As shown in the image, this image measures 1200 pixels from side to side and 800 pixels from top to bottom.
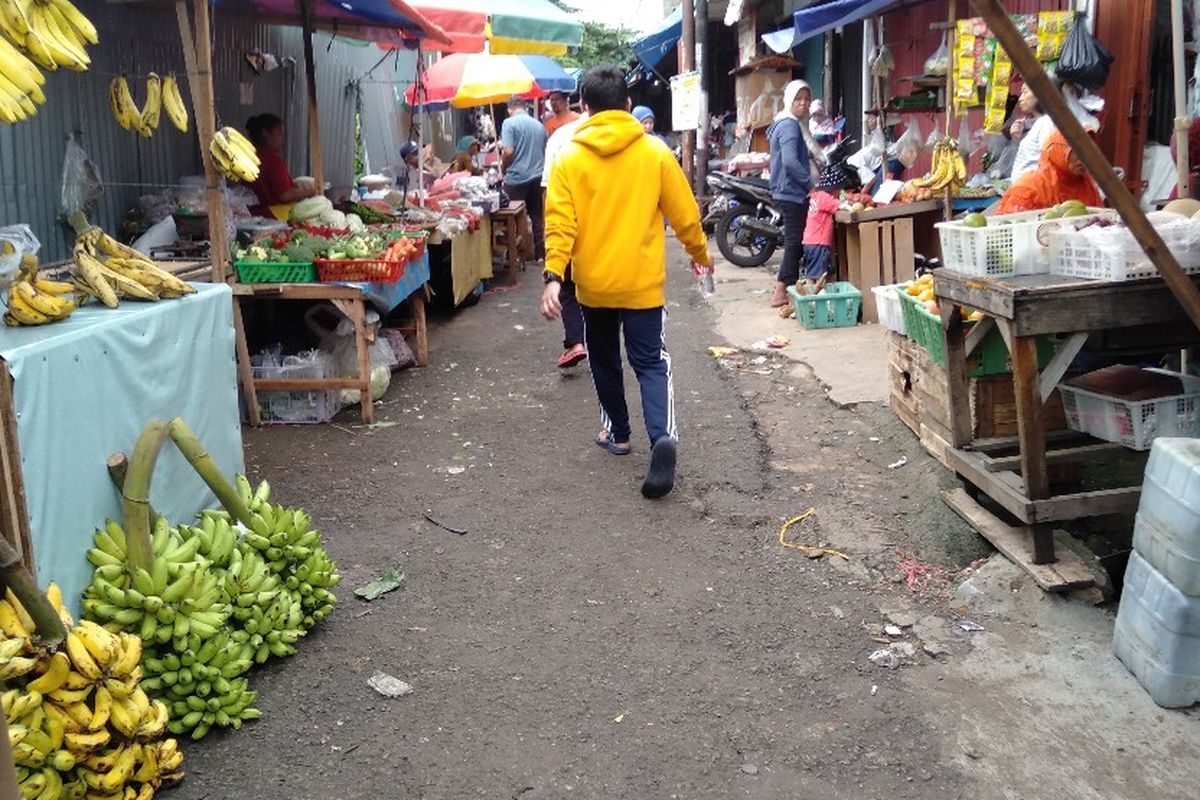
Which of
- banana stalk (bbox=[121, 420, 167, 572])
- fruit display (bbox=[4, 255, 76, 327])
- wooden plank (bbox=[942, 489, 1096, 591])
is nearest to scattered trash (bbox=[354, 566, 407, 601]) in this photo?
banana stalk (bbox=[121, 420, 167, 572])

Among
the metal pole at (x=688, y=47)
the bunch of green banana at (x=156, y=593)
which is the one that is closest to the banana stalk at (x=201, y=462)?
the bunch of green banana at (x=156, y=593)

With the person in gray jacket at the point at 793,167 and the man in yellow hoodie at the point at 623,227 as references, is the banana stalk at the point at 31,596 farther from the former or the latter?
the person in gray jacket at the point at 793,167

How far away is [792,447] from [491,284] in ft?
25.6

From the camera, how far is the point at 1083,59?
24.5 feet

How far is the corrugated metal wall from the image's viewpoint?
6281 millimetres

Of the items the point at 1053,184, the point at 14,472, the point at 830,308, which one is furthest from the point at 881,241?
the point at 14,472

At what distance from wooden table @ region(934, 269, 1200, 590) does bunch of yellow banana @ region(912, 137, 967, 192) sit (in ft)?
15.5

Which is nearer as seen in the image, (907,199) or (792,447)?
(792,447)

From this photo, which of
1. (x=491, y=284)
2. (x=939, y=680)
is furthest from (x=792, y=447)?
(x=491, y=284)

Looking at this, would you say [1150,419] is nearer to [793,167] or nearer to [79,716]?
[79,716]

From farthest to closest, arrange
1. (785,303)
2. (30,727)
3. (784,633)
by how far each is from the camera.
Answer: (785,303), (784,633), (30,727)

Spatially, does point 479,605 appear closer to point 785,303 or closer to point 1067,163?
point 1067,163

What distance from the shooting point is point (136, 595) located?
130 inches

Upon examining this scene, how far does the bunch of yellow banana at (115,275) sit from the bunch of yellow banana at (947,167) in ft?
21.5
